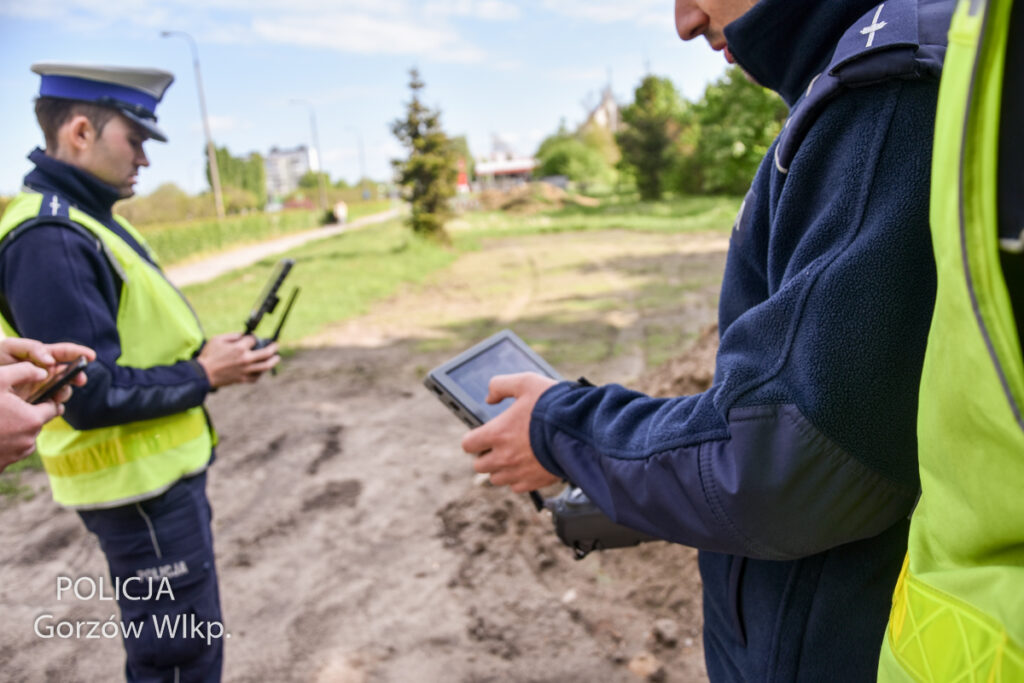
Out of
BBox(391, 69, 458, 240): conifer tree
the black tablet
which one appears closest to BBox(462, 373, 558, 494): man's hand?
the black tablet

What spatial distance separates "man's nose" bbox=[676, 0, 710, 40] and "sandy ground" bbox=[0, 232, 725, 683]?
8.92ft

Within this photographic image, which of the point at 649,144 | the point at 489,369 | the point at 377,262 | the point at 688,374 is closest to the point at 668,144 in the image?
the point at 649,144

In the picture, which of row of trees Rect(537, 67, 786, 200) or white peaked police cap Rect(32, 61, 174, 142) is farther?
row of trees Rect(537, 67, 786, 200)

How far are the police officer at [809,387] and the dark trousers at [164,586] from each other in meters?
1.80

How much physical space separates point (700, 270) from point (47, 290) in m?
14.8

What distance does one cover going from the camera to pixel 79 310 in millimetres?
2391

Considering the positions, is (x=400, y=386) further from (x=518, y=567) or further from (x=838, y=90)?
(x=838, y=90)

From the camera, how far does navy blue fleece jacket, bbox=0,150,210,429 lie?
2.37 meters

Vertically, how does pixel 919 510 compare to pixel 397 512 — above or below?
above

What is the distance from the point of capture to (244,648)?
3.60 meters

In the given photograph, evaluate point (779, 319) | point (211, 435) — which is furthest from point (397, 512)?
point (779, 319)

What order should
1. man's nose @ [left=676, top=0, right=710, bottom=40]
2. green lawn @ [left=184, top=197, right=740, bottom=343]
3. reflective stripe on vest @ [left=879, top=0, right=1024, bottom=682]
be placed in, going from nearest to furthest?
reflective stripe on vest @ [left=879, top=0, right=1024, bottom=682], man's nose @ [left=676, top=0, right=710, bottom=40], green lawn @ [left=184, top=197, right=740, bottom=343]

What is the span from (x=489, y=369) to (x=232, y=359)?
1.38 meters

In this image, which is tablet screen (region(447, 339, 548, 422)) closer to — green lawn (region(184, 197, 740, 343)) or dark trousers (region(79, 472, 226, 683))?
dark trousers (region(79, 472, 226, 683))
